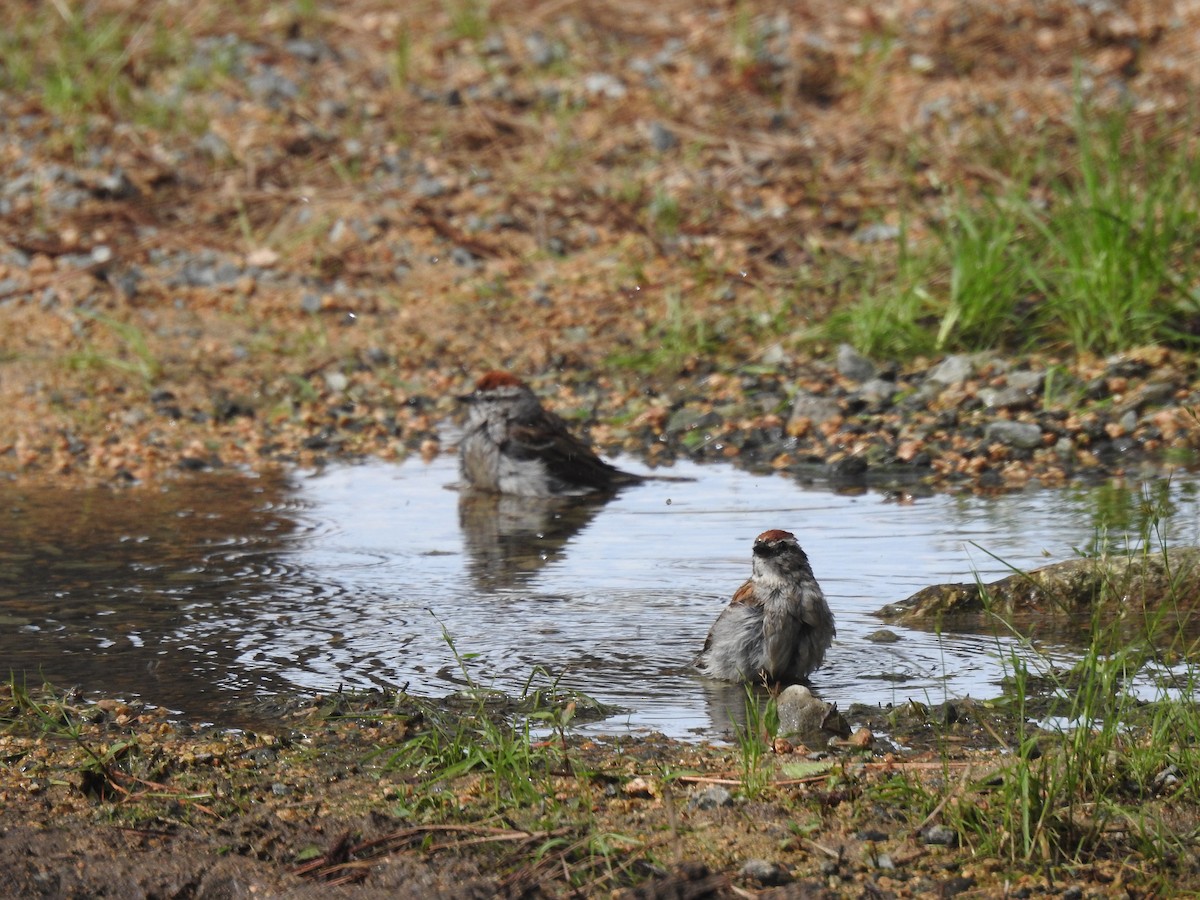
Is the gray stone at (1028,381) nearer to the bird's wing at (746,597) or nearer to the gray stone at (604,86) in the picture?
the bird's wing at (746,597)

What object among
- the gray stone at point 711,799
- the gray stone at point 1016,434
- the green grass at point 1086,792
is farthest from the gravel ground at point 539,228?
the gray stone at point 711,799

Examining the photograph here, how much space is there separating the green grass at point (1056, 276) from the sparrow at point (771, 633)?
494 centimetres

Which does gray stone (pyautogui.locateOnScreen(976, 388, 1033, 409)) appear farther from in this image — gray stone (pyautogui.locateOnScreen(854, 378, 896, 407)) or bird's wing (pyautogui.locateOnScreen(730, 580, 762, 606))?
bird's wing (pyautogui.locateOnScreen(730, 580, 762, 606))

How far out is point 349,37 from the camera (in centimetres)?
1579

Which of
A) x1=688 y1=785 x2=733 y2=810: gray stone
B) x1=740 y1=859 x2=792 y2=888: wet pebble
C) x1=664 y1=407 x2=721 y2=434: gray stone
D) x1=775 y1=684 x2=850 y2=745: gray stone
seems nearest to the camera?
x1=740 y1=859 x2=792 y2=888: wet pebble

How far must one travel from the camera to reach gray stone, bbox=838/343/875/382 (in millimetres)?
9750

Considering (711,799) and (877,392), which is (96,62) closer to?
(877,392)

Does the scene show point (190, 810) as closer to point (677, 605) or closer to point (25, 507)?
point (677, 605)

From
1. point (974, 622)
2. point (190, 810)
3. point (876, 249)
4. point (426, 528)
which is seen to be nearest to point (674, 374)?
point (876, 249)

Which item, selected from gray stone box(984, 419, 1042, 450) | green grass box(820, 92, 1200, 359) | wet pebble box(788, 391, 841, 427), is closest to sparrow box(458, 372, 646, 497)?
wet pebble box(788, 391, 841, 427)

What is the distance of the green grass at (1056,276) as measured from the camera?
372 inches

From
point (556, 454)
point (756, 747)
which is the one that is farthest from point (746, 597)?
point (556, 454)

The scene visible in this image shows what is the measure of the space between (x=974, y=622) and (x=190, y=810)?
2.89m

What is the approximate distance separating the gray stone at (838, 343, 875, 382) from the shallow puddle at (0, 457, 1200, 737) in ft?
4.36
